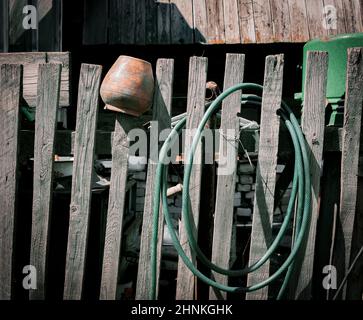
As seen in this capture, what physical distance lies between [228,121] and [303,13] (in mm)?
3670

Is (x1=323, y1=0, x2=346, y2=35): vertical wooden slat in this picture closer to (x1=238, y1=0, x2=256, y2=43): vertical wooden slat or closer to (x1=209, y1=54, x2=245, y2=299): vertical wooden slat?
(x1=238, y1=0, x2=256, y2=43): vertical wooden slat

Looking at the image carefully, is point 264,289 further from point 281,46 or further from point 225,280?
point 281,46

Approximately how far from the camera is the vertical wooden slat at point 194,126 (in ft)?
6.32

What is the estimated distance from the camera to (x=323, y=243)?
84.3 inches

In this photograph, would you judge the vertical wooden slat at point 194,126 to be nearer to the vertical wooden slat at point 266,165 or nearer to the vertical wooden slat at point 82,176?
the vertical wooden slat at point 266,165

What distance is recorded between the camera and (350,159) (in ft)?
6.47

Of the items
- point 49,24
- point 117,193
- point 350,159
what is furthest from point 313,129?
point 49,24

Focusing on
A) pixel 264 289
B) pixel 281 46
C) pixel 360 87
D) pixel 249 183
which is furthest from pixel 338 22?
pixel 264 289

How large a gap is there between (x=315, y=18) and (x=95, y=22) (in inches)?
119

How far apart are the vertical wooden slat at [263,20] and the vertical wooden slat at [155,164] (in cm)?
309

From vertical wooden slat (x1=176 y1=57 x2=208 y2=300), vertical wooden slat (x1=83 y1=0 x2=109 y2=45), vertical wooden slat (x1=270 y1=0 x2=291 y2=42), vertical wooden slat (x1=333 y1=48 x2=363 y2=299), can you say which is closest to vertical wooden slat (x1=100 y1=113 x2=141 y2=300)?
vertical wooden slat (x1=176 y1=57 x2=208 y2=300)

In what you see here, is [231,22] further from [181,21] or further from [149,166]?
[149,166]

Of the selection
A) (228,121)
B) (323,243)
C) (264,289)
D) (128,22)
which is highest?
(128,22)

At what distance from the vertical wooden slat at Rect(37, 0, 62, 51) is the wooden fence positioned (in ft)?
6.49
